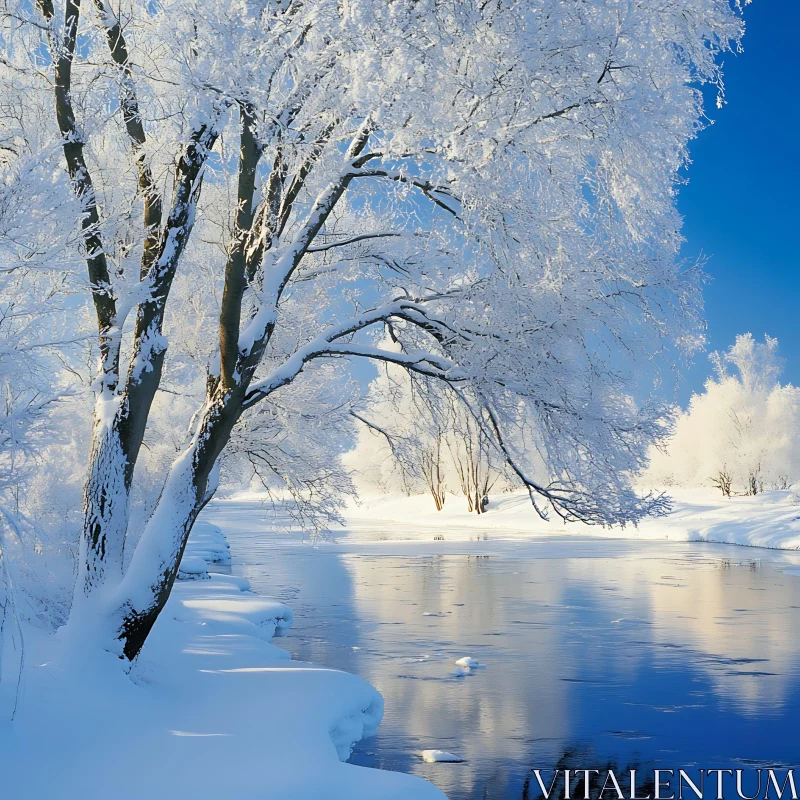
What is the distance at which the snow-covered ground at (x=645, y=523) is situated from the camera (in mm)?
37938

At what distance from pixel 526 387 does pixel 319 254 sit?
18.6 feet

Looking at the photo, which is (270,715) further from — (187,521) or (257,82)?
(257,82)

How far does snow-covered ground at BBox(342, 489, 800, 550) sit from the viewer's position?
124ft

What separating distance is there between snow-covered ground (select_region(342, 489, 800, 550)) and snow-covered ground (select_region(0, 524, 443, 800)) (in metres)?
18.1

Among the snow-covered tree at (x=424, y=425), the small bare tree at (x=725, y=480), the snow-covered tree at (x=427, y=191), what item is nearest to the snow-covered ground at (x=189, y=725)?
the snow-covered tree at (x=427, y=191)

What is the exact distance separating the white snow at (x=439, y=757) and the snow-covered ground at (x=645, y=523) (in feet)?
57.3

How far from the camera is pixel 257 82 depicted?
6.69 meters

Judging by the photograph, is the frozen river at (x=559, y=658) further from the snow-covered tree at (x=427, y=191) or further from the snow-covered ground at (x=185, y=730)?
the snow-covered tree at (x=427, y=191)

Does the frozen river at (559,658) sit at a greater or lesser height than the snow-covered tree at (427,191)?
lesser

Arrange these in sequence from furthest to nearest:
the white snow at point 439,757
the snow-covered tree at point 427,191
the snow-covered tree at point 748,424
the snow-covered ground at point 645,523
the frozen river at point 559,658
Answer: the snow-covered tree at point 748,424, the snow-covered ground at point 645,523, the frozen river at point 559,658, the white snow at point 439,757, the snow-covered tree at point 427,191

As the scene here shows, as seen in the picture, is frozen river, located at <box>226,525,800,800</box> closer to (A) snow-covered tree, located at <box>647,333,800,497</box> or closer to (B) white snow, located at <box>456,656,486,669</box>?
(B) white snow, located at <box>456,656,486,669</box>

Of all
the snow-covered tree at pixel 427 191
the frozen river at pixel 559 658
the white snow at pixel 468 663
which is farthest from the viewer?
the white snow at pixel 468 663

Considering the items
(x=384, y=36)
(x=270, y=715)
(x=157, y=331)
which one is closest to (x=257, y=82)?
(x=384, y=36)

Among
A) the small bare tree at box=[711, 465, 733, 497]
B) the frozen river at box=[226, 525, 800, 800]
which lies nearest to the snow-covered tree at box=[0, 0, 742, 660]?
the frozen river at box=[226, 525, 800, 800]
